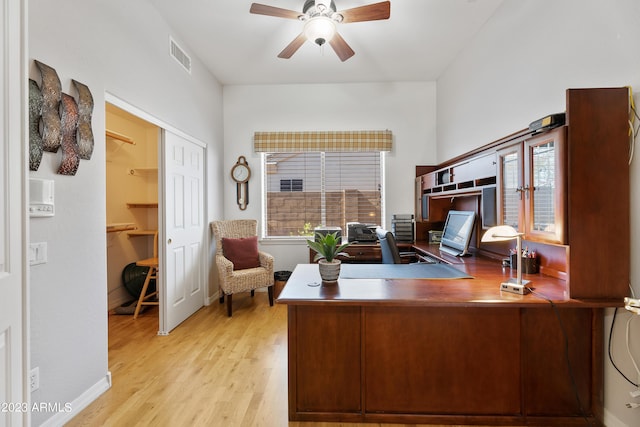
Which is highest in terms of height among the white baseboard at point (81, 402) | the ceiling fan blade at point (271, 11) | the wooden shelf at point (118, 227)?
the ceiling fan blade at point (271, 11)

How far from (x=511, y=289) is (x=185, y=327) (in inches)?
115

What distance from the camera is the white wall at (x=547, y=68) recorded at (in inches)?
59.2

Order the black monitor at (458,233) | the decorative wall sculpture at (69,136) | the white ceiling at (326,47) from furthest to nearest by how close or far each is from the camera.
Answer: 1. the black monitor at (458,233)
2. the white ceiling at (326,47)
3. the decorative wall sculpture at (69,136)

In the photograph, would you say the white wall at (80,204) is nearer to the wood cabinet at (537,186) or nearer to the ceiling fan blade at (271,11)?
the ceiling fan blade at (271,11)

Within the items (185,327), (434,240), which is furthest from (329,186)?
(185,327)

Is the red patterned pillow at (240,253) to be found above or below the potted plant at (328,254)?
below

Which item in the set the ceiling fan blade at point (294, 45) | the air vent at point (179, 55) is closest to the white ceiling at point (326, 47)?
the air vent at point (179, 55)

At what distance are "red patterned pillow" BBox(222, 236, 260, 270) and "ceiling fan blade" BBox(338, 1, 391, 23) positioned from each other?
8.50ft

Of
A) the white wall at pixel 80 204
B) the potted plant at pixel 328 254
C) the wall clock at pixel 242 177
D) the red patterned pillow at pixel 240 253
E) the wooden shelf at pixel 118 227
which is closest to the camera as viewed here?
the white wall at pixel 80 204

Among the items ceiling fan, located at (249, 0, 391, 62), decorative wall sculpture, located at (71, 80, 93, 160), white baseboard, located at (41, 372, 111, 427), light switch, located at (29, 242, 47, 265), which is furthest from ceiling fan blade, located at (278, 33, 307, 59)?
white baseboard, located at (41, 372, 111, 427)

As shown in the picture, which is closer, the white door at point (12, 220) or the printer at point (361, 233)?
the white door at point (12, 220)

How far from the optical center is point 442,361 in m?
1.65

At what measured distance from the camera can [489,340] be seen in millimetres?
1639

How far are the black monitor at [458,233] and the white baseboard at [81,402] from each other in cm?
290
